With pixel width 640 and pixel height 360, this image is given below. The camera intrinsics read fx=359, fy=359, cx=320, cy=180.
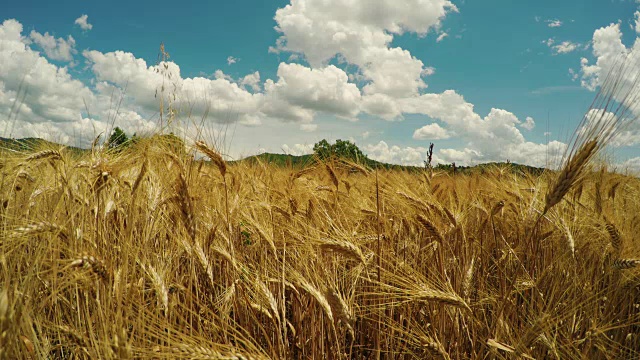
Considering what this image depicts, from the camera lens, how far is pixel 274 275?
2250 mm

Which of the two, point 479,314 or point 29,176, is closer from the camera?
point 479,314

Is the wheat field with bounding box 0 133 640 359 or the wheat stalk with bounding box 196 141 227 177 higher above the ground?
the wheat stalk with bounding box 196 141 227 177

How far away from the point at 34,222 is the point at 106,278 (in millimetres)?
462

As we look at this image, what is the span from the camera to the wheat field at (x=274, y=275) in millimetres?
1265

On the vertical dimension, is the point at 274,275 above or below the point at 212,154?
below

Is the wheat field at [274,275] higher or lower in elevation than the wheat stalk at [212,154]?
lower

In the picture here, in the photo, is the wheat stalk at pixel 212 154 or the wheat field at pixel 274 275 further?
the wheat stalk at pixel 212 154

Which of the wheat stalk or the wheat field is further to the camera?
the wheat stalk

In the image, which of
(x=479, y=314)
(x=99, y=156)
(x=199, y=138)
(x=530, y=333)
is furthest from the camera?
(x=479, y=314)

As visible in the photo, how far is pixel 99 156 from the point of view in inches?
81.4

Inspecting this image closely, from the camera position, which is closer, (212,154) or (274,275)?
(212,154)

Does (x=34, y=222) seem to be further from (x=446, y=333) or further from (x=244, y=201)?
(x=446, y=333)

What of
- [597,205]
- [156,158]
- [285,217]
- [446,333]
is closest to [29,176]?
[156,158]

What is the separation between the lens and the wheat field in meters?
1.26
